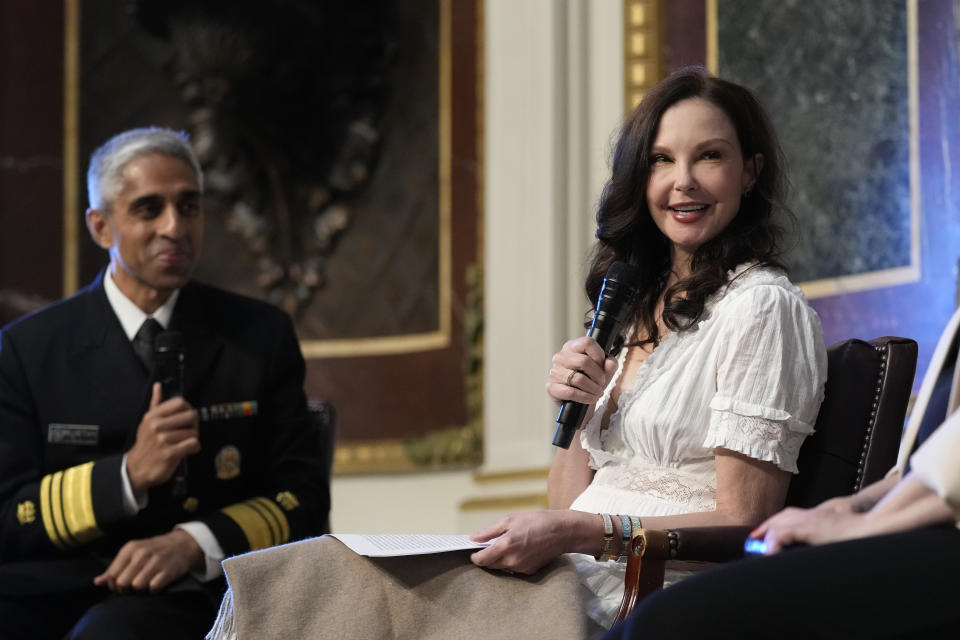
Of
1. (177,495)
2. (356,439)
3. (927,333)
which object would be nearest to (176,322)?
(177,495)

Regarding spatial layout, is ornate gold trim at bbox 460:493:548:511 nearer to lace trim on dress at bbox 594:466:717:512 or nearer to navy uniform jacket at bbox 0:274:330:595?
navy uniform jacket at bbox 0:274:330:595

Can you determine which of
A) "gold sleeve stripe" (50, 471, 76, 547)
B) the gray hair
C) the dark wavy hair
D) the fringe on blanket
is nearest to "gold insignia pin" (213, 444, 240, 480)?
"gold sleeve stripe" (50, 471, 76, 547)

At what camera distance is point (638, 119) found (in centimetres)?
277

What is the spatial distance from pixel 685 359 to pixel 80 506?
1404 millimetres

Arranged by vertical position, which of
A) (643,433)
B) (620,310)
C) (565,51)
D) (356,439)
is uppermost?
(565,51)

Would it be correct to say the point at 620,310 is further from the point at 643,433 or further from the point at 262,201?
the point at 262,201

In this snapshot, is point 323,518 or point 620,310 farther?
point 323,518

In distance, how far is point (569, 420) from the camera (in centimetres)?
242

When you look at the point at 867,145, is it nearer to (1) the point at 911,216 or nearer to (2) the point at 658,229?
(1) the point at 911,216

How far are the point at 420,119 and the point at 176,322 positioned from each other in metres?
2.57

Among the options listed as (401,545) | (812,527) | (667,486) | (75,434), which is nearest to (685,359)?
(667,486)

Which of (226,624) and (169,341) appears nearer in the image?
(226,624)

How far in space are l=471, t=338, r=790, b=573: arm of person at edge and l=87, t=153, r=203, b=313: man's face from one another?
1.30m

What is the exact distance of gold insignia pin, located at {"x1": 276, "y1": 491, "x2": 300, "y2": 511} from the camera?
3.26 metres
